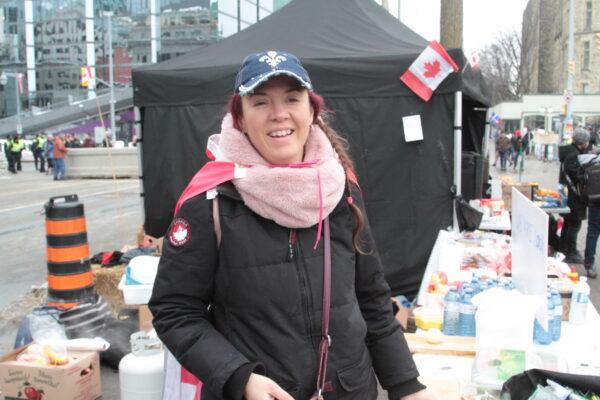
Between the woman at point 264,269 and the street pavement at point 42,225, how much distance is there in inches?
105

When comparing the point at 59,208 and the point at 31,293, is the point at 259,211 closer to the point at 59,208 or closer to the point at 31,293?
the point at 59,208

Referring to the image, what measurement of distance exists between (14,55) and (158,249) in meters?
50.6

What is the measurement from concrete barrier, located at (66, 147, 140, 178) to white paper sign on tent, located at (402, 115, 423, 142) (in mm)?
18429

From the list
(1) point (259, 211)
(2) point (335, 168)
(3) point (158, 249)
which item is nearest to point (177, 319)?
(1) point (259, 211)

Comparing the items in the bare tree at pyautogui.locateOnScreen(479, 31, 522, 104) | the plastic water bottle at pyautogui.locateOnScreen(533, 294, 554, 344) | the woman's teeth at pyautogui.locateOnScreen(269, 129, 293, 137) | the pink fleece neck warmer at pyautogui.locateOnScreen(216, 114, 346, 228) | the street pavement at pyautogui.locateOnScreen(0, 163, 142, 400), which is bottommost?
the street pavement at pyautogui.locateOnScreen(0, 163, 142, 400)

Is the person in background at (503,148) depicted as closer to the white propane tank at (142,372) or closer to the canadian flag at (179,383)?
the white propane tank at (142,372)

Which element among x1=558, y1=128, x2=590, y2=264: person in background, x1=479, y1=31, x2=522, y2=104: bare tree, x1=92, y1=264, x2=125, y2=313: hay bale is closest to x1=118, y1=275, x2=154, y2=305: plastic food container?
x1=92, y1=264, x2=125, y2=313: hay bale

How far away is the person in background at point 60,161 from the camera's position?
21.5 metres

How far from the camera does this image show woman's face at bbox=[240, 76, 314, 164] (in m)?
1.64

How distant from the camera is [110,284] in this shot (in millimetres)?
6070

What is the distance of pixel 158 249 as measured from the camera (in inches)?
251

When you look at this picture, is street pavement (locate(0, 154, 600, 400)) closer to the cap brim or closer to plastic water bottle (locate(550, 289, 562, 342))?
plastic water bottle (locate(550, 289, 562, 342))

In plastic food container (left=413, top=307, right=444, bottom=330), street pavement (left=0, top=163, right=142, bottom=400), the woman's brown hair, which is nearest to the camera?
the woman's brown hair

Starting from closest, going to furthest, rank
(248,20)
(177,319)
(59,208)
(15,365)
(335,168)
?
(177,319) → (335,168) → (15,365) → (59,208) → (248,20)
